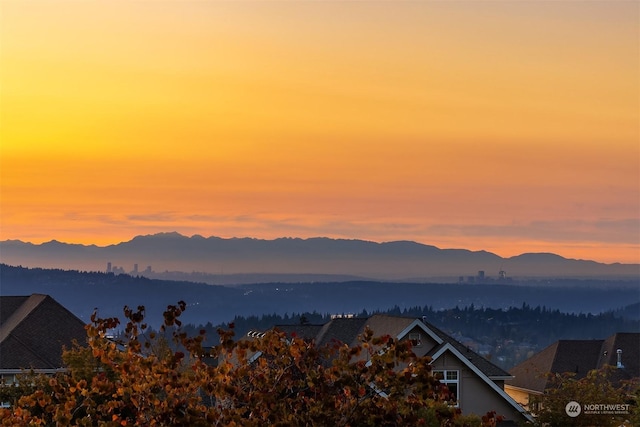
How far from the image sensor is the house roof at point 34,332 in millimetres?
57500

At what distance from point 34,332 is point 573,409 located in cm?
2814

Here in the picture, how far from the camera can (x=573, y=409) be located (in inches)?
1922

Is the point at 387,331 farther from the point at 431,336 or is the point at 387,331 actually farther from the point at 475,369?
the point at 475,369

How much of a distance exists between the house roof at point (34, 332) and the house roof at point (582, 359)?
83.6ft

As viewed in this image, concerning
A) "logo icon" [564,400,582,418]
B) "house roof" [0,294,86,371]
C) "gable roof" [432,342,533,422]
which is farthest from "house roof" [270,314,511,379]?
"house roof" [0,294,86,371]

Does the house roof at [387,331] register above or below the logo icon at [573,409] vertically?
above

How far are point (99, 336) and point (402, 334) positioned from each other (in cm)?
3476

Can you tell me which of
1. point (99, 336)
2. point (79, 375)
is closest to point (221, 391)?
point (99, 336)

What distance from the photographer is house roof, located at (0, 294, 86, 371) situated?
2264 inches

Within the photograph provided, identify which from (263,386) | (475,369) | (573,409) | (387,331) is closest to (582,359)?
(387,331)

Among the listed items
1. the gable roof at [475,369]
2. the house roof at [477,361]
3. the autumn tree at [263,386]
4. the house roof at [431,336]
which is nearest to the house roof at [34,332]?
the house roof at [431,336]

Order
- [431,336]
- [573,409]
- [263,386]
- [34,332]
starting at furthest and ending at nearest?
[34,332] → [431,336] → [573,409] → [263,386]

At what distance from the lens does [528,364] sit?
7269cm

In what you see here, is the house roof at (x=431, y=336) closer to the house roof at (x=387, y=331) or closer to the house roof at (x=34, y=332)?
the house roof at (x=387, y=331)
